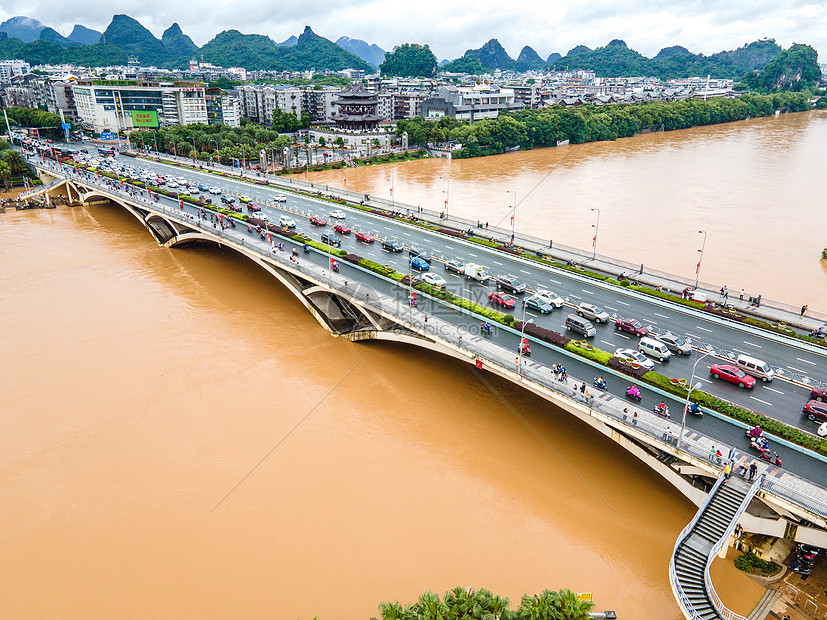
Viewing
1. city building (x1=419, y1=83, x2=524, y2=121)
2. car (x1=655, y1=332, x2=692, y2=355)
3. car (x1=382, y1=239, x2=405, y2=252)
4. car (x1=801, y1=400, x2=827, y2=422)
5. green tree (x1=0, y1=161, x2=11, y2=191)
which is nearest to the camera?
car (x1=801, y1=400, x2=827, y2=422)

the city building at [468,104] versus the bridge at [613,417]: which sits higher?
the city building at [468,104]

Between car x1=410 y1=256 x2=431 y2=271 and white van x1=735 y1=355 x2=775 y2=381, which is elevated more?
car x1=410 y1=256 x2=431 y2=271

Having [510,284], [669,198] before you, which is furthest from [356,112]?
[510,284]

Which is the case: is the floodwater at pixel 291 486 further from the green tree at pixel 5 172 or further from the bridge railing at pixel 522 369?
the green tree at pixel 5 172

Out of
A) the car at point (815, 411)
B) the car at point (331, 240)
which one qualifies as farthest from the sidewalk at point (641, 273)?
the car at point (331, 240)

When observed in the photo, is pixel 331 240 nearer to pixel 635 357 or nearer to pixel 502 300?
pixel 502 300

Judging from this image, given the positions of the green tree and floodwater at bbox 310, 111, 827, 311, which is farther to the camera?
the green tree

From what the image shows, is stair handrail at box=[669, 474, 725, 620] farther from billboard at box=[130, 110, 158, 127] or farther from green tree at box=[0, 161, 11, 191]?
billboard at box=[130, 110, 158, 127]

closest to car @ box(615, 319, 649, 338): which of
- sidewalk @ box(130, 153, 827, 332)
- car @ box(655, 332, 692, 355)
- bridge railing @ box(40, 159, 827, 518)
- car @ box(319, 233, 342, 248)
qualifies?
car @ box(655, 332, 692, 355)
